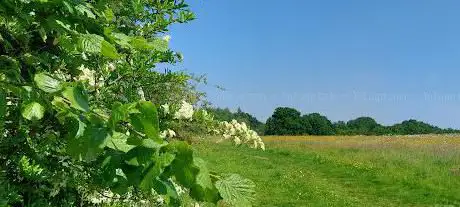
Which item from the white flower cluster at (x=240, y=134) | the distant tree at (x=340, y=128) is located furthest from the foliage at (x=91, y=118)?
the distant tree at (x=340, y=128)

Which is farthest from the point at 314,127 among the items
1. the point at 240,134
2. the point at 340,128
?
the point at 240,134

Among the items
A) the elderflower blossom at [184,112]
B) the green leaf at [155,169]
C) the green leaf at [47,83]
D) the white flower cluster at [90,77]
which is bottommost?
the green leaf at [155,169]

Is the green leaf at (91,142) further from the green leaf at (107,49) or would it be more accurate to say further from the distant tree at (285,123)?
the distant tree at (285,123)

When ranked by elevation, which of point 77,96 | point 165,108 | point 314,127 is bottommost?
point 77,96

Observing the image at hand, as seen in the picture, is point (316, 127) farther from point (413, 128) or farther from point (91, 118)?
point (91, 118)

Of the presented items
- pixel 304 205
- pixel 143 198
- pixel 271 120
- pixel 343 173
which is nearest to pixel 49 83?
pixel 143 198

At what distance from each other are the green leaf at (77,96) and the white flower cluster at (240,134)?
8.01 feet

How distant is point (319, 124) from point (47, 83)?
359 feet

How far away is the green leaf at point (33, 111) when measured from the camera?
1.40m

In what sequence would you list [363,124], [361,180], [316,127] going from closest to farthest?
[361,180] < [316,127] < [363,124]

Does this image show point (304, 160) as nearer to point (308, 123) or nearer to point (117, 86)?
point (117, 86)

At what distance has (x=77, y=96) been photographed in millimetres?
1352

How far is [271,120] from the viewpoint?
4072 inches

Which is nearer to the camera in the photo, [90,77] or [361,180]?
[90,77]
